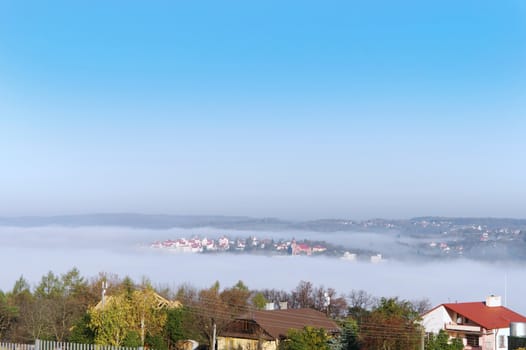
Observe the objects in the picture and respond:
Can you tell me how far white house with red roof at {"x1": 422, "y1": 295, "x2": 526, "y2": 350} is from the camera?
39281 mm

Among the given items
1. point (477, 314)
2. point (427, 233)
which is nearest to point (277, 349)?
point (477, 314)

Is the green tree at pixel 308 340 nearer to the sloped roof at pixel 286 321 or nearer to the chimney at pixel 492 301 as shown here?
the sloped roof at pixel 286 321

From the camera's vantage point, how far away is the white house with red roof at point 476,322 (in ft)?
129

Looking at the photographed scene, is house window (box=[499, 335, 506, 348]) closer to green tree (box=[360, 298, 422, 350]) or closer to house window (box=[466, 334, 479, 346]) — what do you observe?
house window (box=[466, 334, 479, 346])

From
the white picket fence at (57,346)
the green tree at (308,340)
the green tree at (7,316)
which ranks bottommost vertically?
the green tree at (7,316)

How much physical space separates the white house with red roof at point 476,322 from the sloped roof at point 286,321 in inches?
228

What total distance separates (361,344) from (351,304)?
84.2 feet

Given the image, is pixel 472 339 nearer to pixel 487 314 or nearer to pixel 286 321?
pixel 487 314

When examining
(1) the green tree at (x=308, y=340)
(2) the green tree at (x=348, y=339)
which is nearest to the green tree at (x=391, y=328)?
(2) the green tree at (x=348, y=339)

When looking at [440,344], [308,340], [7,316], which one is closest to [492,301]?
[440,344]

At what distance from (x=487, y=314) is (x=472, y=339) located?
6.09 feet

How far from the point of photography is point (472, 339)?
132 ft

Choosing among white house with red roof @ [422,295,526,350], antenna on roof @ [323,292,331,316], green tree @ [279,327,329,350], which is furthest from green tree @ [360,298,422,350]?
antenna on roof @ [323,292,331,316]

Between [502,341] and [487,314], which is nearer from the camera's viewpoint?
[502,341]
